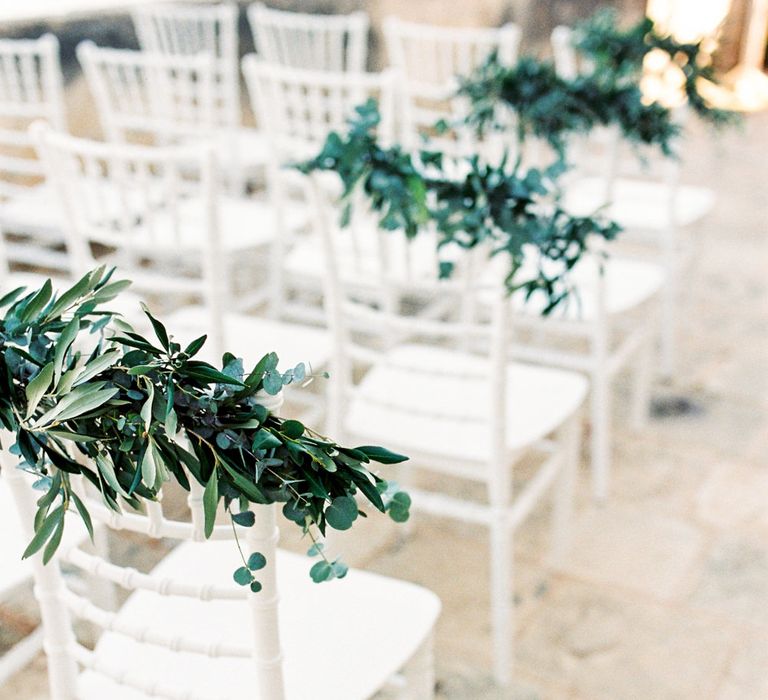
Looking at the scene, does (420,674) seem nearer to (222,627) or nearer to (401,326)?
(222,627)

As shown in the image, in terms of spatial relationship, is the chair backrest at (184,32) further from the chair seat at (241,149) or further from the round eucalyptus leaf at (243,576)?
the round eucalyptus leaf at (243,576)

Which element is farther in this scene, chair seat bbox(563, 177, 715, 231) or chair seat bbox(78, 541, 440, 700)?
chair seat bbox(563, 177, 715, 231)

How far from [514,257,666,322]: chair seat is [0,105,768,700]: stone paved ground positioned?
1.25 ft

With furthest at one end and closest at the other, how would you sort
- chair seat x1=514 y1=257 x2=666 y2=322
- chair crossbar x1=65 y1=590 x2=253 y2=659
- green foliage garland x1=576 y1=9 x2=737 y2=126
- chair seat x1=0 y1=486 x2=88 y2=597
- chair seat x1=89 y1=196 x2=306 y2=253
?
chair seat x1=89 y1=196 x2=306 y2=253
green foliage garland x1=576 y1=9 x2=737 y2=126
chair seat x1=514 y1=257 x2=666 y2=322
chair seat x1=0 y1=486 x2=88 y2=597
chair crossbar x1=65 y1=590 x2=253 y2=659

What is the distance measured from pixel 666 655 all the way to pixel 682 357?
1383 millimetres

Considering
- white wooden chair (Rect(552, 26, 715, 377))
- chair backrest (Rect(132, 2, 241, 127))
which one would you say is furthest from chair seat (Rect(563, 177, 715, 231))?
chair backrest (Rect(132, 2, 241, 127))

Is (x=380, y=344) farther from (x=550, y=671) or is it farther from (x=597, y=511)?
(x=550, y=671)

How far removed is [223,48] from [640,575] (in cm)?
267

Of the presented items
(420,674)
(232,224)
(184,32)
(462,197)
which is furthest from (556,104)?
(184,32)

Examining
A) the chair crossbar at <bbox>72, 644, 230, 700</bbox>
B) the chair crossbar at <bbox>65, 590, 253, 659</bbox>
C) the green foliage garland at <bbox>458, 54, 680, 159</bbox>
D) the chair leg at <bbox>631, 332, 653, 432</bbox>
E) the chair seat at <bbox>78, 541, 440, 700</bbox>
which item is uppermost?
the green foliage garland at <bbox>458, 54, 680, 159</bbox>

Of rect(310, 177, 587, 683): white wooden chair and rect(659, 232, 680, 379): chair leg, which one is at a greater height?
rect(310, 177, 587, 683): white wooden chair

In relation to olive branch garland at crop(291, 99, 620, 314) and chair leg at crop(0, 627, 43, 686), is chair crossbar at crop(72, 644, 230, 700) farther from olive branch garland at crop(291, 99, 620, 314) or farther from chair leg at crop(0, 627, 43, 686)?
olive branch garland at crop(291, 99, 620, 314)

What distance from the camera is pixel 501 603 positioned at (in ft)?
5.42

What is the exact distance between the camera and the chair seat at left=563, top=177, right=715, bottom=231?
2.67 metres
